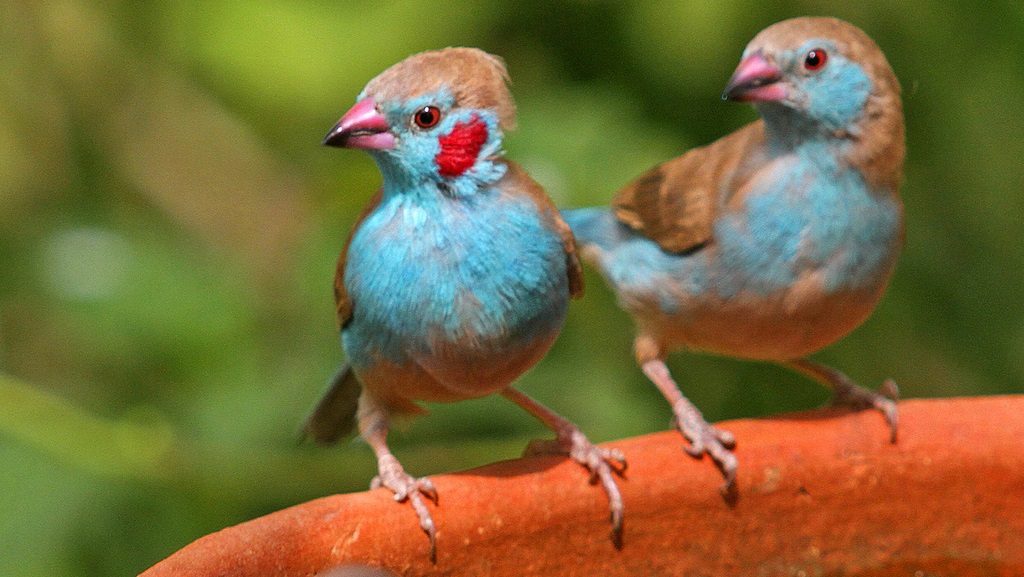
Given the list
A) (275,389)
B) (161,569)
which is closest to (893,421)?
(161,569)

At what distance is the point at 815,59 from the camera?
2.91 metres

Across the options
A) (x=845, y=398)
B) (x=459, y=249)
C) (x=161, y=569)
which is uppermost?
(x=459, y=249)

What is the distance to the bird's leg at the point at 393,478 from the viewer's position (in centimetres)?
227

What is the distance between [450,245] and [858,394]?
1246 millimetres

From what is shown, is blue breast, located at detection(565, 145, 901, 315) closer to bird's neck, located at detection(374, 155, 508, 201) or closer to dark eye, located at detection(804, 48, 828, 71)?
dark eye, located at detection(804, 48, 828, 71)

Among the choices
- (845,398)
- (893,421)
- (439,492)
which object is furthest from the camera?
(845,398)

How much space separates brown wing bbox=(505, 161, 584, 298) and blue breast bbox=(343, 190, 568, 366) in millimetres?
43

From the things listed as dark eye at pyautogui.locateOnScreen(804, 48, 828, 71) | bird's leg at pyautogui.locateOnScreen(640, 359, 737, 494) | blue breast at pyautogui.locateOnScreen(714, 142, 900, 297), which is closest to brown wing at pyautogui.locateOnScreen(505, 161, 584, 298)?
bird's leg at pyautogui.locateOnScreen(640, 359, 737, 494)

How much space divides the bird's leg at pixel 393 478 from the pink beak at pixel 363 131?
63 cm

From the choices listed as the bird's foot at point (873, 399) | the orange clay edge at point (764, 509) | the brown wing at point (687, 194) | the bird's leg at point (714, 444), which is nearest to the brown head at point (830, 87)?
the brown wing at point (687, 194)

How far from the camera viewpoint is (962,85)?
170 inches

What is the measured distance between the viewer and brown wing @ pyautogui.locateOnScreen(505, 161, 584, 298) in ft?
8.30

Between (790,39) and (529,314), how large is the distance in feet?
3.20

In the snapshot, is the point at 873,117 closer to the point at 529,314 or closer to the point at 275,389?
the point at 529,314
